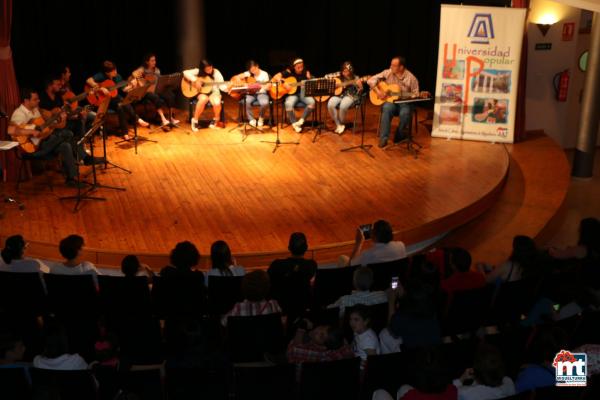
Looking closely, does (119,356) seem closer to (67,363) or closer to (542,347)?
(67,363)

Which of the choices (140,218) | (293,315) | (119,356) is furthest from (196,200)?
(119,356)

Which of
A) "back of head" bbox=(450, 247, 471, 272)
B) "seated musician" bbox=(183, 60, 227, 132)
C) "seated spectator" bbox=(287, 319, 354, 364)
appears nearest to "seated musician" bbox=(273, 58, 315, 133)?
"seated musician" bbox=(183, 60, 227, 132)

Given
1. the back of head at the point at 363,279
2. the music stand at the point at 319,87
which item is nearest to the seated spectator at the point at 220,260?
the back of head at the point at 363,279

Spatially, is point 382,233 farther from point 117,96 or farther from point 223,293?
point 117,96

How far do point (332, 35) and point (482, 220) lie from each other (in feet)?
20.1

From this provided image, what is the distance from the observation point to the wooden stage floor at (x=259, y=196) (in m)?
7.22

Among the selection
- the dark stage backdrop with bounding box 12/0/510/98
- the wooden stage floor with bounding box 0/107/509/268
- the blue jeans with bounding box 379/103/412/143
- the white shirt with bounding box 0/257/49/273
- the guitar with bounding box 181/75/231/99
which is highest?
the dark stage backdrop with bounding box 12/0/510/98

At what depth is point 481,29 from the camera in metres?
9.88

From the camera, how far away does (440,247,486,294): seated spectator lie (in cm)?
539

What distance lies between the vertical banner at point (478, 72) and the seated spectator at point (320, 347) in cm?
648

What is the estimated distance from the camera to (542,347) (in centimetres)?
425

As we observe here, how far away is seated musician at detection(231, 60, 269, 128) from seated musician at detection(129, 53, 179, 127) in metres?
1.07

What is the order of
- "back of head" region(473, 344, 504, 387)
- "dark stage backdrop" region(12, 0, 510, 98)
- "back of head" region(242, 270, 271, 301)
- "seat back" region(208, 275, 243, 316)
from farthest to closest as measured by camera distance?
"dark stage backdrop" region(12, 0, 510, 98)
"seat back" region(208, 275, 243, 316)
"back of head" region(242, 270, 271, 301)
"back of head" region(473, 344, 504, 387)

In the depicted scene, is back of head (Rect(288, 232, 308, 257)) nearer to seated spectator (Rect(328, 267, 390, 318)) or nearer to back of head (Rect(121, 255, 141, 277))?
seated spectator (Rect(328, 267, 390, 318))
